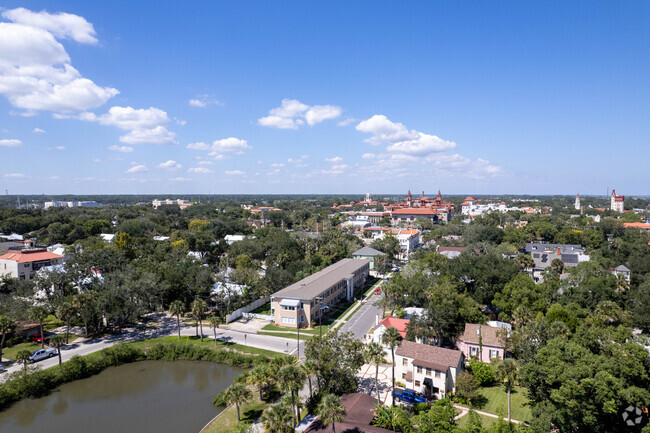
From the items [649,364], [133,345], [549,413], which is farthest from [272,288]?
[649,364]

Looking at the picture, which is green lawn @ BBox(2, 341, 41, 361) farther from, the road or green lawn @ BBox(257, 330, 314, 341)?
green lawn @ BBox(257, 330, 314, 341)

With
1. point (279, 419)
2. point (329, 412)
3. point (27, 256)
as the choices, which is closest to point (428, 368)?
point (329, 412)

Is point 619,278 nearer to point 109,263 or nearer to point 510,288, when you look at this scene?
point 510,288

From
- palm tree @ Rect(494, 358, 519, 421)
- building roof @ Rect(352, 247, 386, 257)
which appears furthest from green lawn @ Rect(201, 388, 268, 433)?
building roof @ Rect(352, 247, 386, 257)

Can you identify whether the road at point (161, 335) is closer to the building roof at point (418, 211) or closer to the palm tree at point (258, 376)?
the palm tree at point (258, 376)

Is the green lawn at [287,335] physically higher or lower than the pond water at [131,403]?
higher

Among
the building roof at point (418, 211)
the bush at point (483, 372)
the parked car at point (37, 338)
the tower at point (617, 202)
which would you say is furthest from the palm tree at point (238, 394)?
the tower at point (617, 202)
